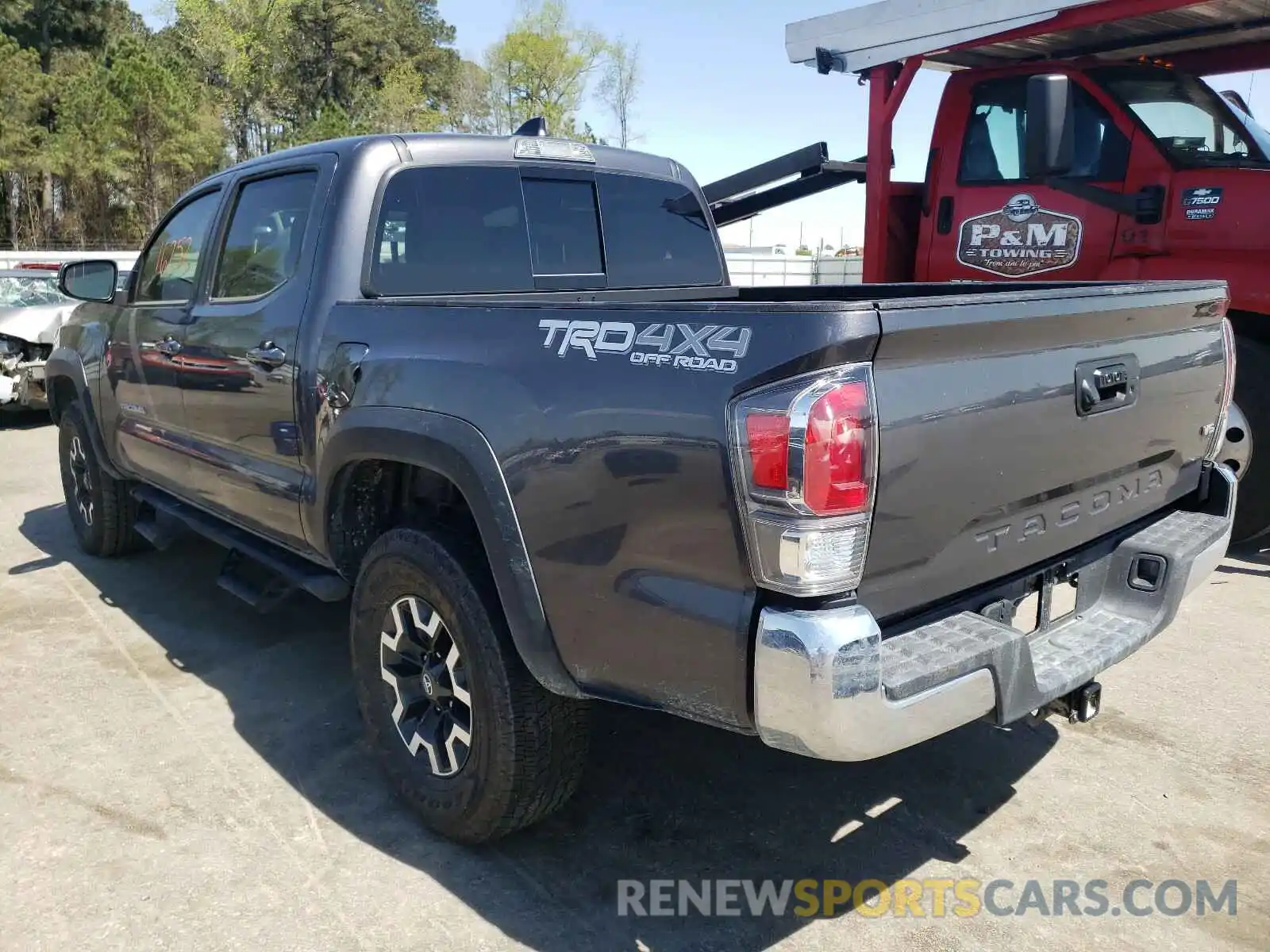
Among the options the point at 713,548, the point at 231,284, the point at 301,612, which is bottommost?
the point at 301,612

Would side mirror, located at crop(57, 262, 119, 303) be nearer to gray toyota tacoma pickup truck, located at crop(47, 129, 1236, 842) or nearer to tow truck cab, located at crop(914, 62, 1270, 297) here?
gray toyota tacoma pickup truck, located at crop(47, 129, 1236, 842)

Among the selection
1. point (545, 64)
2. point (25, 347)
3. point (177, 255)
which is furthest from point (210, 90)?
point (177, 255)

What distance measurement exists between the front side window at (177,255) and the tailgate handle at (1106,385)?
11.2ft

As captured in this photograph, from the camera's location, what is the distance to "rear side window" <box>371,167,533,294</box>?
333 centimetres

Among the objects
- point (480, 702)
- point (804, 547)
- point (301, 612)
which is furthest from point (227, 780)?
point (804, 547)

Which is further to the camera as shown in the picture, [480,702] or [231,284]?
[231,284]

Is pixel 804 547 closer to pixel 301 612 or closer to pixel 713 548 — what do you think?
pixel 713 548

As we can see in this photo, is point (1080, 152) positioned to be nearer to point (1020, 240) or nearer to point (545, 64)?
point (1020, 240)

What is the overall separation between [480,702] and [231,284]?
2160 millimetres

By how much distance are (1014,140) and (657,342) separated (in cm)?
437

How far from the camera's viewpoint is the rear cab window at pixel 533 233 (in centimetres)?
337

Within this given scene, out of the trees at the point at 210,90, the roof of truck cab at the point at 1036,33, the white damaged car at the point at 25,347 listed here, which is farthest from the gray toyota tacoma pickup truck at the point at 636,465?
the trees at the point at 210,90

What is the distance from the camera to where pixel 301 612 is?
16.1 ft

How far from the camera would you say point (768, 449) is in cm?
198
